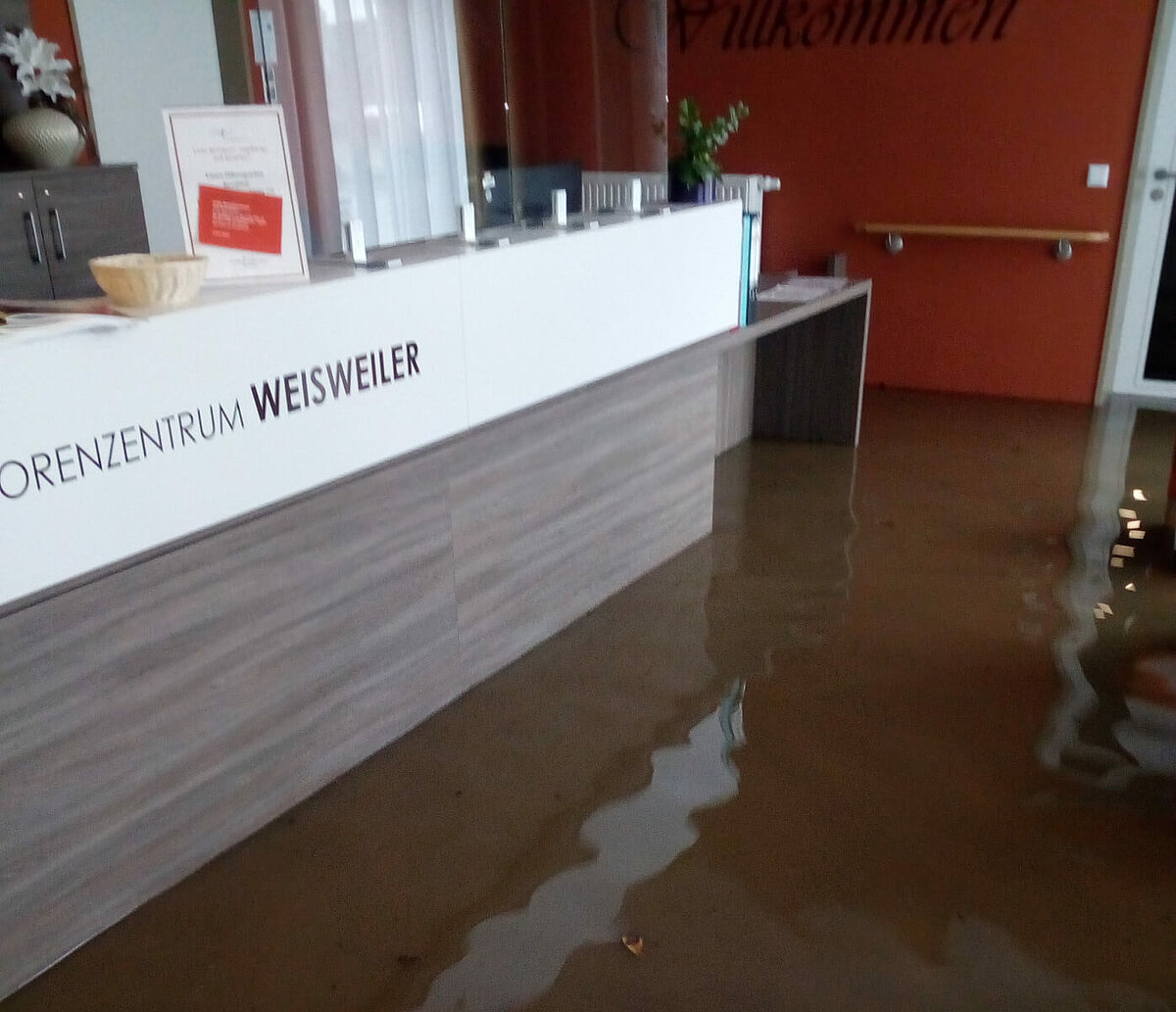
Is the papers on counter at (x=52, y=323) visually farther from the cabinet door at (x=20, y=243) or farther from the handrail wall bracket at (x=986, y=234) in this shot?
the handrail wall bracket at (x=986, y=234)

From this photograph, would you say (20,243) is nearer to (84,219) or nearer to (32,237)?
(32,237)

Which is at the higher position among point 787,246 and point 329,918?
point 787,246

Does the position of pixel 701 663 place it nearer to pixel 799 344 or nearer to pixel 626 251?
pixel 626 251

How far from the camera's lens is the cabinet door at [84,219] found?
12.8 feet

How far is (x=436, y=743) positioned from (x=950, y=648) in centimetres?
136

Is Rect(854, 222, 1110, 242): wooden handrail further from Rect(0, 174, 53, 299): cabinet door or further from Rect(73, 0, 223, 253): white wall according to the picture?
Rect(0, 174, 53, 299): cabinet door

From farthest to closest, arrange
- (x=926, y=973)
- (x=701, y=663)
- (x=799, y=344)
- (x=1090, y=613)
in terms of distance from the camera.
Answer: (x=799, y=344)
(x=1090, y=613)
(x=701, y=663)
(x=926, y=973)

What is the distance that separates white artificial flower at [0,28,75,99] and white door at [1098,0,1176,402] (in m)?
4.47

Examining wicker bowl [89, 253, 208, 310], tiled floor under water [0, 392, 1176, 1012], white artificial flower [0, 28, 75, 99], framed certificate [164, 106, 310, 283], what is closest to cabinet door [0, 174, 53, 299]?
white artificial flower [0, 28, 75, 99]

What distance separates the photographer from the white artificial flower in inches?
152

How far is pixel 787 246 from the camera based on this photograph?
17.7 ft

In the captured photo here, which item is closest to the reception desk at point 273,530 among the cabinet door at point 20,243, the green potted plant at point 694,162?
the green potted plant at point 694,162

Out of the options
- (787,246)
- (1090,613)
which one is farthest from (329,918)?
(787,246)

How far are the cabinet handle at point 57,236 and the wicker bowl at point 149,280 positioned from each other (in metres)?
2.62
